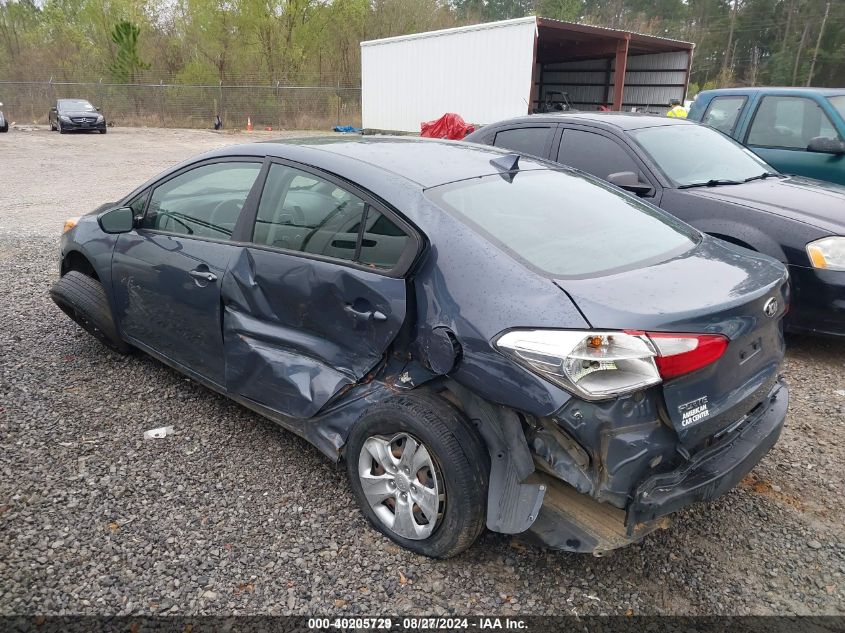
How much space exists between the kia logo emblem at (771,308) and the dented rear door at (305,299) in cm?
141

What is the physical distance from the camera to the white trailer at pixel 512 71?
15.2 metres

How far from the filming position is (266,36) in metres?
36.2

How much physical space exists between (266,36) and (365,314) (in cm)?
3809

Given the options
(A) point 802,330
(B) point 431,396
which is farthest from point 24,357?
(A) point 802,330

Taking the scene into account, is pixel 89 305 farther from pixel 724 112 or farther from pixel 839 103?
pixel 839 103

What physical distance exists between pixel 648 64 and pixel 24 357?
1787 centimetres

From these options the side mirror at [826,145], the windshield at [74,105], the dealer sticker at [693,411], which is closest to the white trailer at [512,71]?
the side mirror at [826,145]

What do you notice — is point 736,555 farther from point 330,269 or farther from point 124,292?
point 124,292

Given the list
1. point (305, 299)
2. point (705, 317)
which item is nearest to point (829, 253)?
point (705, 317)

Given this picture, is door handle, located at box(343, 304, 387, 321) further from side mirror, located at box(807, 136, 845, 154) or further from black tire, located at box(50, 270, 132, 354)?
side mirror, located at box(807, 136, 845, 154)

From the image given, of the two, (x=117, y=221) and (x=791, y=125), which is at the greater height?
(x=791, y=125)

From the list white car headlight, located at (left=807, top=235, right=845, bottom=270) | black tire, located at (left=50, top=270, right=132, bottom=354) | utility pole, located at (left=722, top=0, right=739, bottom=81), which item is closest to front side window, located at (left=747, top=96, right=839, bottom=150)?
white car headlight, located at (left=807, top=235, right=845, bottom=270)

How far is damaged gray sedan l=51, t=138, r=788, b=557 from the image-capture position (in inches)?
84.5

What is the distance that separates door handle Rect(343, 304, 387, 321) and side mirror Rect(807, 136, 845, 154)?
565 cm
